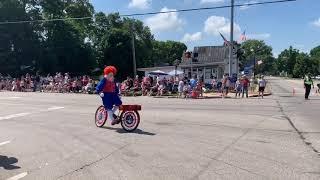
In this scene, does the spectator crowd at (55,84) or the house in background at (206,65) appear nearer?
the spectator crowd at (55,84)

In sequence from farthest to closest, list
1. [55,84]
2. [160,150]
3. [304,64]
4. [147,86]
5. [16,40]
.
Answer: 1. [304,64]
2. [16,40]
3. [55,84]
4. [147,86]
5. [160,150]

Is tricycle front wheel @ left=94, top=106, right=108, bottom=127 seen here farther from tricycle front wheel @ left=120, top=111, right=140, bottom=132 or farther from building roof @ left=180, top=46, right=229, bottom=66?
building roof @ left=180, top=46, right=229, bottom=66

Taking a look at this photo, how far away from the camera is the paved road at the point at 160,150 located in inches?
346

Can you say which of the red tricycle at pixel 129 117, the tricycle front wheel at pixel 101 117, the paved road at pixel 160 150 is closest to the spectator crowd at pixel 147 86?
the paved road at pixel 160 150

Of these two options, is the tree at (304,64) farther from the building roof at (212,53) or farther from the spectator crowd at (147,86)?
the spectator crowd at (147,86)

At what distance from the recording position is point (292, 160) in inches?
379

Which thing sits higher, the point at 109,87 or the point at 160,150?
the point at 109,87

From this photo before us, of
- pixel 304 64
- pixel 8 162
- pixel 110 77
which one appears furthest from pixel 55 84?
pixel 304 64

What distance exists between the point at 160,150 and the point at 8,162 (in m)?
2.99

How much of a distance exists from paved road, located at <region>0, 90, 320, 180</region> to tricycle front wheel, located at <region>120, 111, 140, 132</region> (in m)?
0.25

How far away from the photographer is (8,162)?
9.90 metres

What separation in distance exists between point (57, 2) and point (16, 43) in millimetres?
10701

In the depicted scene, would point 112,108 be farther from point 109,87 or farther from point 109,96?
point 109,87

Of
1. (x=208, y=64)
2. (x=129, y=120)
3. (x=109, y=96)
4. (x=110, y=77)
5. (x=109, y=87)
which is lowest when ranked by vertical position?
(x=129, y=120)
